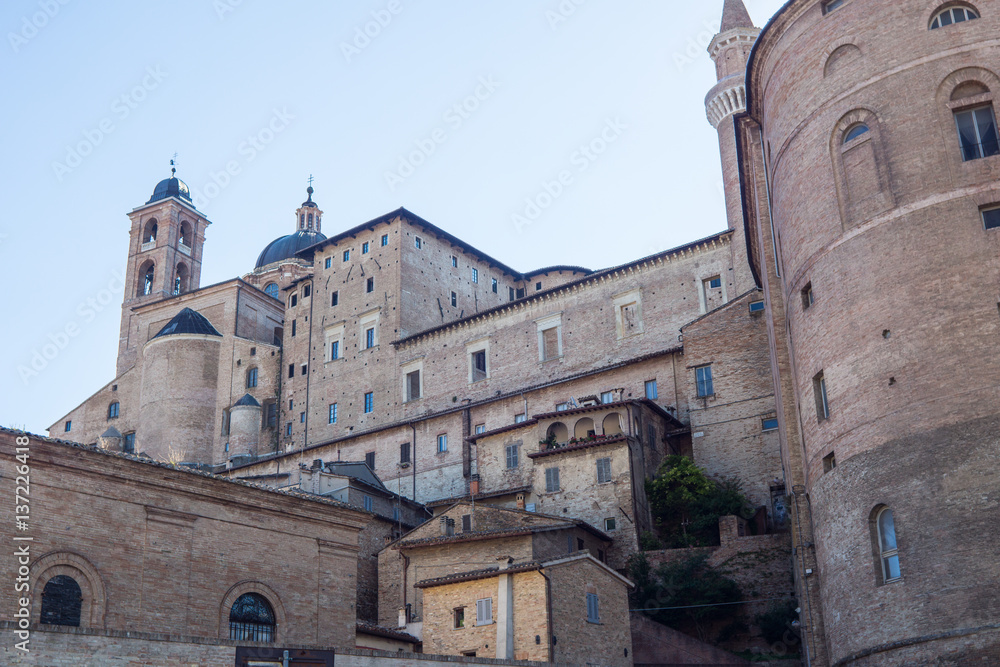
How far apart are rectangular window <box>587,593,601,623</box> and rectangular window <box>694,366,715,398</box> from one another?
13.0 meters

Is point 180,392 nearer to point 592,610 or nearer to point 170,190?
point 170,190

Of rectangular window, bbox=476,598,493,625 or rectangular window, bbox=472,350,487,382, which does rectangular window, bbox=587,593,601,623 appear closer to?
rectangular window, bbox=476,598,493,625

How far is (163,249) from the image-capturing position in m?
71.5

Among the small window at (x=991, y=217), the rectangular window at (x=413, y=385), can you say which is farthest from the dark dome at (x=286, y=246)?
the small window at (x=991, y=217)

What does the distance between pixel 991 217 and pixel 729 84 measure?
26.0 m

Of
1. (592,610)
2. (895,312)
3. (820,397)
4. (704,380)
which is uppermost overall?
(704,380)

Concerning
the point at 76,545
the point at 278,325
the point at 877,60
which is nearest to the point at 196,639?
the point at 76,545

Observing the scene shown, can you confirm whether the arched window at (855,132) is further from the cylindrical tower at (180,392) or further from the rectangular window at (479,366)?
the cylindrical tower at (180,392)

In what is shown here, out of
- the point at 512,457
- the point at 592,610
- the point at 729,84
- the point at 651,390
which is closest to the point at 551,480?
the point at 512,457

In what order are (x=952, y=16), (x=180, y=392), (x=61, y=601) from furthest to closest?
(x=180, y=392) < (x=952, y=16) < (x=61, y=601)

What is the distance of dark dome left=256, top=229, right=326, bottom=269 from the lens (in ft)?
251

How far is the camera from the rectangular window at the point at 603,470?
34750 mm

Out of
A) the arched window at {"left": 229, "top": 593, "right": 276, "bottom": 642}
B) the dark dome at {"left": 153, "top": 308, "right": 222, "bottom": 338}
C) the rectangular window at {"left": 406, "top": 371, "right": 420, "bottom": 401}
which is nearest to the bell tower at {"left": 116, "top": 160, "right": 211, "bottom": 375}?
the dark dome at {"left": 153, "top": 308, "right": 222, "bottom": 338}

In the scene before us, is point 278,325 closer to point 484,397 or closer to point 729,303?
point 484,397
